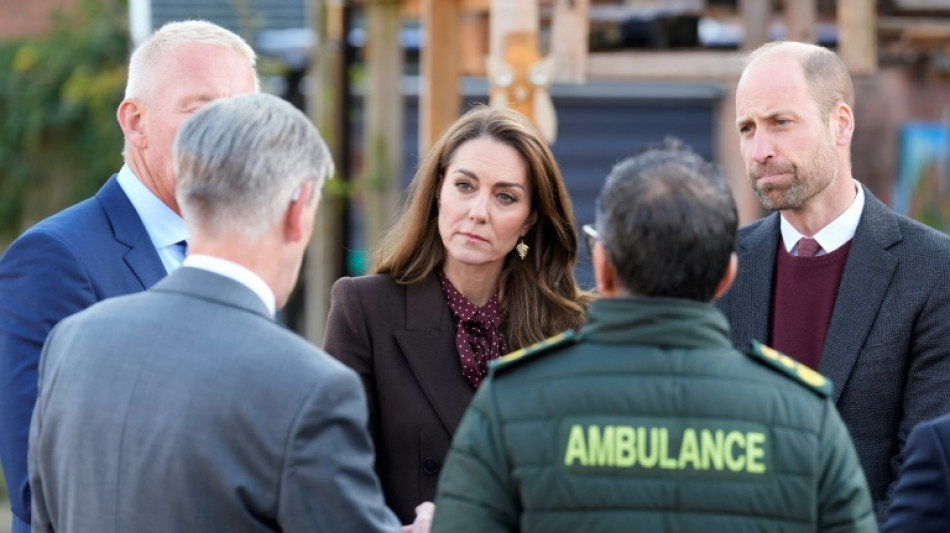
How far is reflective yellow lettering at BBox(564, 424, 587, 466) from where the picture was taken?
201 cm

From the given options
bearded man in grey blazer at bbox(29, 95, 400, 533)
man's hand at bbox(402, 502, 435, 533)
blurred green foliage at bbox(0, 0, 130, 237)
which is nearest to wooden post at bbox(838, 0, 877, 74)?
man's hand at bbox(402, 502, 435, 533)

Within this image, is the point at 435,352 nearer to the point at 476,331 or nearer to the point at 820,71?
the point at 476,331

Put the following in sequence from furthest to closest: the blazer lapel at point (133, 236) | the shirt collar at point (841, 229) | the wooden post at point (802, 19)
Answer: the wooden post at point (802, 19), the shirt collar at point (841, 229), the blazer lapel at point (133, 236)

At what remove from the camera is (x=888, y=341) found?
318 centimetres

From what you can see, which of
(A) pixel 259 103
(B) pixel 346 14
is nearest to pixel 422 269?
(A) pixel 259 103

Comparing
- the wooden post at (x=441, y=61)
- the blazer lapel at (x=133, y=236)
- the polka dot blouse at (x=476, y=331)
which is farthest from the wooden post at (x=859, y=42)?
the blazer lapel at (x=133, y=236)

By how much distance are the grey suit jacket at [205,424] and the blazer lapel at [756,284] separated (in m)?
1.44

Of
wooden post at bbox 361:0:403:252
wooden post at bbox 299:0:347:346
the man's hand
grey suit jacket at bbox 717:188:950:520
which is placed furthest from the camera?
wooden post at bbox 299:0:347:346

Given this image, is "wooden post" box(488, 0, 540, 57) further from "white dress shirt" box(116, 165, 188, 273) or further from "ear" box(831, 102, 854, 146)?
"white dress shirt" box(116, 165, 188, 273)

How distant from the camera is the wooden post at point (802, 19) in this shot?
6316 millimetres

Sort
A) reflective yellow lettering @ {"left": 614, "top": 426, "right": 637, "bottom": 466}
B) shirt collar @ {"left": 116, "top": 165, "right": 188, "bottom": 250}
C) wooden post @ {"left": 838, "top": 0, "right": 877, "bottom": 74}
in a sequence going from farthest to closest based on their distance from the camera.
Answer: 1. wooden post @ {"left": 838, "top": 0, "right": 877, "bottom": 74}
2. shirt collar @ {"left": 116, "top": 165, "right": 188, "bottom": 250}
3. reflective yellow lettering @ {"left": 614, "top": 426, "right": 637, "bottom": 466}

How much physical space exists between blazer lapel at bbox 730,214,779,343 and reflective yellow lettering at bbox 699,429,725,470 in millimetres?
1415

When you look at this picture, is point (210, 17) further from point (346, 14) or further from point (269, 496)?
point (269, 496)

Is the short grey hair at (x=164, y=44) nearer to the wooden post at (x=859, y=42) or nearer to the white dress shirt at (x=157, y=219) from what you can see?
the white dress shirt at (x=157, y=219)
